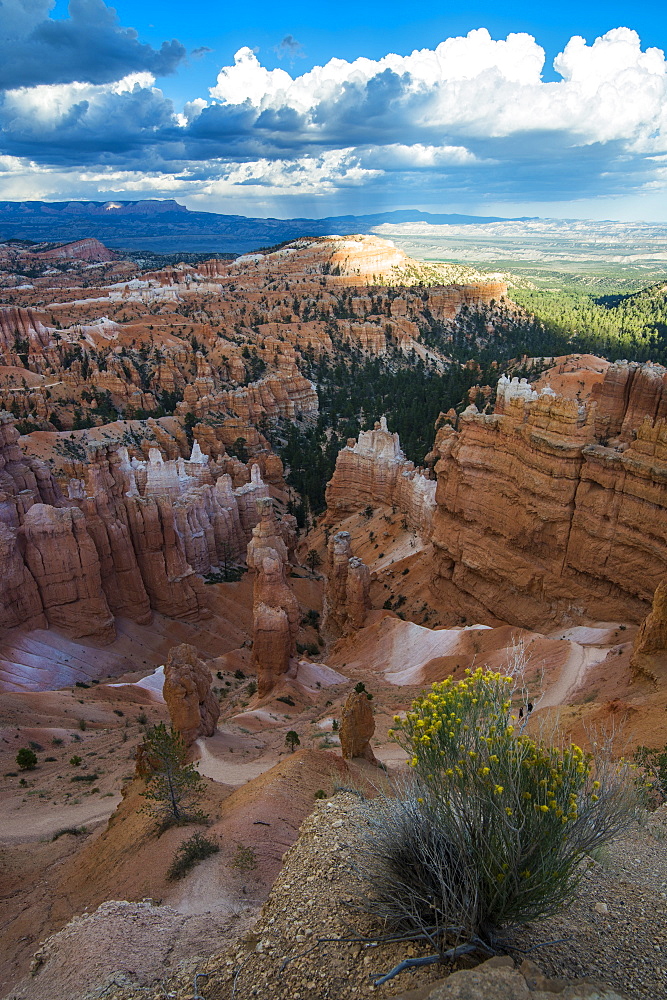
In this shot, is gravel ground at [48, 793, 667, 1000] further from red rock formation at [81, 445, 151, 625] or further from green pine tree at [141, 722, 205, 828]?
red rock formation at [81, 445, 151, 625]

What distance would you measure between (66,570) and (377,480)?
21.5m

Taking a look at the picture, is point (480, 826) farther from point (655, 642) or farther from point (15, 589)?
point (15, 589)

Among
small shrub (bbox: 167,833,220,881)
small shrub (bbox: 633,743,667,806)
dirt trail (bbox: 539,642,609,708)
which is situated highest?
small shrub (bbox: 633,743,667,806)

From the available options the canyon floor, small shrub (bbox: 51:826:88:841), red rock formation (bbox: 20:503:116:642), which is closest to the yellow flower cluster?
the canyon floor

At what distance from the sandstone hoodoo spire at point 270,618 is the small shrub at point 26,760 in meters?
9.59

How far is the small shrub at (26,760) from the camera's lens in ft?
54.7

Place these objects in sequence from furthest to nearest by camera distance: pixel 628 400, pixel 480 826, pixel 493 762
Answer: pixel 628 400 → pixel 493 762 → pixel 480 826

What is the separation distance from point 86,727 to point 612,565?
64.1 ft

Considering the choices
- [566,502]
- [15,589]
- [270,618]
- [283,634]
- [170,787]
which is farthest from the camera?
[15,589]

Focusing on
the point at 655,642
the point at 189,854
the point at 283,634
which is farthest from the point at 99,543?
the point at 655,642

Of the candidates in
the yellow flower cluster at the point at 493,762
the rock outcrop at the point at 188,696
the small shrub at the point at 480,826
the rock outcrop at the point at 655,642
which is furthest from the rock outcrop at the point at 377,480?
the small shrub at the point at 480,826

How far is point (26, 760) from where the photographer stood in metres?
16.7

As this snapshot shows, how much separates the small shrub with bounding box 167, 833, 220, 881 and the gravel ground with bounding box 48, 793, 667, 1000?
3.32m

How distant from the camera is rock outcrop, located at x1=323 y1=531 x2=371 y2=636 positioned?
3112 cm
